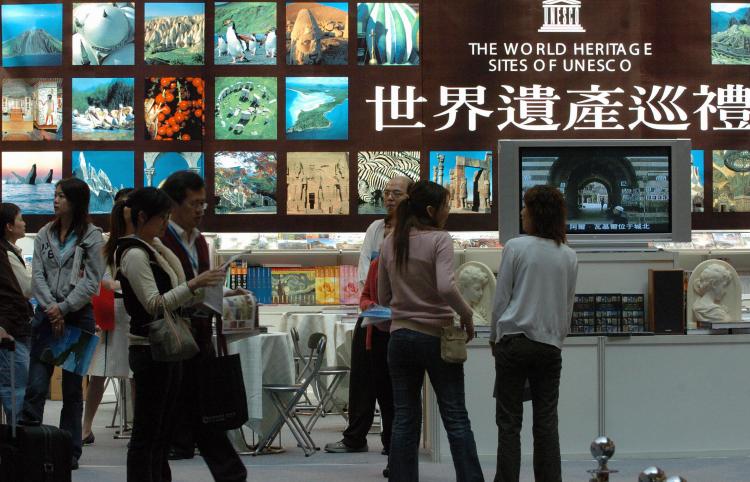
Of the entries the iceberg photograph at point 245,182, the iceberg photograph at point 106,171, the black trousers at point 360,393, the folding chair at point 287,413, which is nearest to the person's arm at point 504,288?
the black trousers at point 360,393

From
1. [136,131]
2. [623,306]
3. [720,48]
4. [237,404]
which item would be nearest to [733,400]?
[623,306]

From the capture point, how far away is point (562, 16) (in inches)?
372

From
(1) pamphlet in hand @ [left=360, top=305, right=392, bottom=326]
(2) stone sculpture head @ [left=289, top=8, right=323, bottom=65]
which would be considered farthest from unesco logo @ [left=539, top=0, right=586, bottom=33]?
(1) pamphlet in hand @ [left=360, top=305, right=392, bottom=326]

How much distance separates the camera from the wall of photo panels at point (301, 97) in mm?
9312

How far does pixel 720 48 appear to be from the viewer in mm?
9492

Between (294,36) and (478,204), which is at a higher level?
(294,36)

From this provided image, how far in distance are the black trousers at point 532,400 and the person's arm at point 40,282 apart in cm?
226

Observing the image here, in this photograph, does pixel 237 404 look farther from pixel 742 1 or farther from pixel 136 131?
pixel 742 1

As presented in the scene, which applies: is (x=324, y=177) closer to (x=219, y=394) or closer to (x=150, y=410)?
(x=219, y=394)

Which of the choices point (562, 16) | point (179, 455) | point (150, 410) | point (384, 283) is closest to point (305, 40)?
point (562, 16)

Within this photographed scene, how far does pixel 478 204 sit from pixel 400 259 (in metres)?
4.67

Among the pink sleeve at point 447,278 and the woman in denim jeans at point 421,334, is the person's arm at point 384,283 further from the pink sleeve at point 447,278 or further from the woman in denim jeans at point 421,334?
the pink sleeve at point 447,278

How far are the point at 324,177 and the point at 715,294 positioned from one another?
12.7 feet

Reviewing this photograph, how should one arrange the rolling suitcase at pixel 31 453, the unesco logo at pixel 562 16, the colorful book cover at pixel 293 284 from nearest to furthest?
1. the rolling suitcase at pixel 31 453
2. the colorful book cover at pixel 293 284
3. the unesco logo at pixel 562 16
